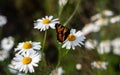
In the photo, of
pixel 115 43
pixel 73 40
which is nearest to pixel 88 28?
pixel 115 43

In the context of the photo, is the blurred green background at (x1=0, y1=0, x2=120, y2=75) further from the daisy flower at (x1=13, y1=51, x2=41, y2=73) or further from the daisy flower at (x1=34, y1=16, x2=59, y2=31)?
the daisy flower at (x1=13, y1=51, x2=41, y2=73)

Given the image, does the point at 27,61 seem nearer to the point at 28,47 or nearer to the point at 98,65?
the point at 28,47

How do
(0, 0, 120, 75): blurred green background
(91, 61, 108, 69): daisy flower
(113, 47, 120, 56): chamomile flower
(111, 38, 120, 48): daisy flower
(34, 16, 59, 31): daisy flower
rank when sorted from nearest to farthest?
(34, 16, 59, 31): daisy flower, (91, 61, 108, 69): daisy flower, (113, 47, 120, 56): chamomile flower, (111, 38, 120, 48): daisy flower, (0, 0, 120, 75): blurred green background

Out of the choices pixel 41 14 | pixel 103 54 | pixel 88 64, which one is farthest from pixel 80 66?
pixel 41 14

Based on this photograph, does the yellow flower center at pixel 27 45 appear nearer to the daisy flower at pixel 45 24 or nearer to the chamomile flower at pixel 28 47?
the chamomile flower at pixel 28 47

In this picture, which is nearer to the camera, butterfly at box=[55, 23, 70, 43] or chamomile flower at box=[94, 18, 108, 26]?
butterfly at box=[55, 23, 70, 43]

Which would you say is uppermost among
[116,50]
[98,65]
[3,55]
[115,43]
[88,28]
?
[88,28]

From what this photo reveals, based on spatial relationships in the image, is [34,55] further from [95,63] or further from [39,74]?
[95,63]

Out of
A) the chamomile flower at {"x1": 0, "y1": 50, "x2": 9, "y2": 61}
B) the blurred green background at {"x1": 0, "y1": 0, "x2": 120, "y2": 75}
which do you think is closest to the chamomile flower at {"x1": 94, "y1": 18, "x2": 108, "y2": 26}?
the blurred green background at {"x1": 0, "y1": 0, "x2": 120, "y2": 75}
